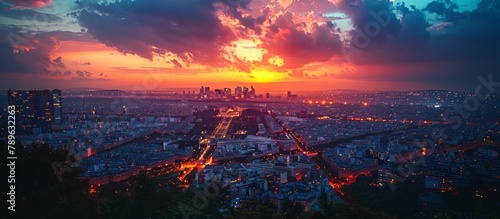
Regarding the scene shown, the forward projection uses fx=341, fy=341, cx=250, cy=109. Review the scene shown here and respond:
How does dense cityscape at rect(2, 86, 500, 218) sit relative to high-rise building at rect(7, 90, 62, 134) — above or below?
below

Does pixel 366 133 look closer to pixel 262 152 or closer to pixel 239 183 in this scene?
pixel 262 152

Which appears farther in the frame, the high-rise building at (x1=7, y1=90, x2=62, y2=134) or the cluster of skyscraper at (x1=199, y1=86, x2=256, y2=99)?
the cluster of skyscraper at (x1=199, y1=86, x2=256, y2=99)

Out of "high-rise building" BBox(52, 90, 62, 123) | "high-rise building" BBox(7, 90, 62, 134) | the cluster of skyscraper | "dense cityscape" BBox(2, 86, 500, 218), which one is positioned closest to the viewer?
"dense cityscape" BBox(2, 86, 500, 218)

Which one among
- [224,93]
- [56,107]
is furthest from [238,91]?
[56,107]

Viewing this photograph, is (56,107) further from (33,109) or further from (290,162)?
(290,162)

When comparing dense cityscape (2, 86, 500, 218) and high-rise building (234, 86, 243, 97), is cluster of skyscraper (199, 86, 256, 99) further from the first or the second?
dense cityscape (2, 86, 500, 218)

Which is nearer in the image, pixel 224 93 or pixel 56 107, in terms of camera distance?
pixel 56 107

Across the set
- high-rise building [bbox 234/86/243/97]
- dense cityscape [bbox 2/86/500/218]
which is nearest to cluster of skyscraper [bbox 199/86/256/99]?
high-rise building [bbox 234/86/243/97]

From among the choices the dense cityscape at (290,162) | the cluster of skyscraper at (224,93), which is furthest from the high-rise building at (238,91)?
the dense cityscape at (290,162)

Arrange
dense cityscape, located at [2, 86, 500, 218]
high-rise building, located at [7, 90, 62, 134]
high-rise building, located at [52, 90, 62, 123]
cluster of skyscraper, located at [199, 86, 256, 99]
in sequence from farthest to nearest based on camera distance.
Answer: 1. cluster of skyscraper, located at [199, 86, 256, 99]
2. high-rise building, located at [52, 90, 62, 123]
3. high-rise building, located at [7, 90, 62, 134]
4. dense cityscape, located at [2, 86, 500, 218]
